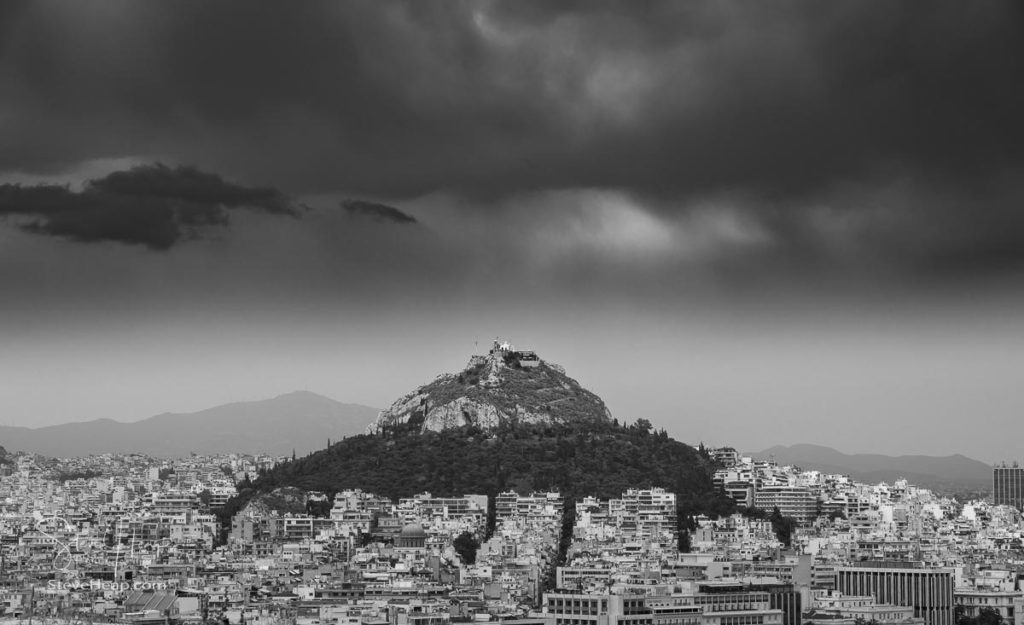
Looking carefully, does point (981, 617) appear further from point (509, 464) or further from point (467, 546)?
point (509, 464)

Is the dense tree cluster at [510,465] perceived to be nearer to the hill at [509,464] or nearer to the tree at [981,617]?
the hill at [509,464]

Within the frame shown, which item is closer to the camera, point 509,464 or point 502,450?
point 509,464

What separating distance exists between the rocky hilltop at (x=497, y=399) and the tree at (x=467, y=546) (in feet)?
56.2

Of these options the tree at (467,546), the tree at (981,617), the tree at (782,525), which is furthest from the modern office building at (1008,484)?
the tree at (981,617)

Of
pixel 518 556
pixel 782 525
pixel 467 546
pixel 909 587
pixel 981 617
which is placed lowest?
pixel 981 617

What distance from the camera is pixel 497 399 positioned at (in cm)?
9206

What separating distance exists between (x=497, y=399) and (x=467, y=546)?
67.4 feet

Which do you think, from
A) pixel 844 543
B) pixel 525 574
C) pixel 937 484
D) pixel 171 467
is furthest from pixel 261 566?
pixel 937 484

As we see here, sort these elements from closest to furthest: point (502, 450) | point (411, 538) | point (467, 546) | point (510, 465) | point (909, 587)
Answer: point (909, 587)
point (411, 538)
point (467, 546)
point (510, 465)
point (502, 450)

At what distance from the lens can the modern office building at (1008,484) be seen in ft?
388

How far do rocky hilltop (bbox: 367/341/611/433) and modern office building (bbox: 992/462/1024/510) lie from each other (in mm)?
30095

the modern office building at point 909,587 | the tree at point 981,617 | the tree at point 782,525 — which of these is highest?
the tree at point 782,525

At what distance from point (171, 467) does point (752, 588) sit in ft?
248

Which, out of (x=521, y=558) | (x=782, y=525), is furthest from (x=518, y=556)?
(x=782, y=525)
